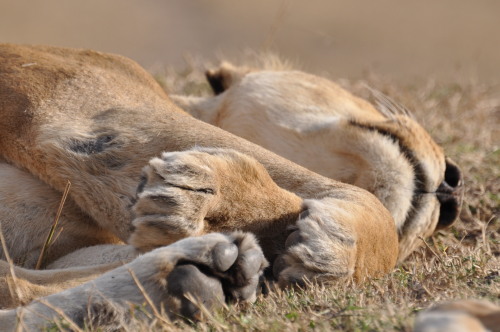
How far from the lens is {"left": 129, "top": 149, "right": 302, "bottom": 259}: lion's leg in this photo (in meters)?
2.39

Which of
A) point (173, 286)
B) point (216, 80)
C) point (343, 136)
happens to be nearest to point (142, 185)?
point (173, 286)

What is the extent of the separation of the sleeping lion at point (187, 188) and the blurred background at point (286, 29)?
25.2ft

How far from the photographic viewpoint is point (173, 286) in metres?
2.24

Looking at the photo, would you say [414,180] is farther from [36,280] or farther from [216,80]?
[36,280]

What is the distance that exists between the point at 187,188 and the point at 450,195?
1469 mm

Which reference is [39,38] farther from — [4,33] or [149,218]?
[149,218]

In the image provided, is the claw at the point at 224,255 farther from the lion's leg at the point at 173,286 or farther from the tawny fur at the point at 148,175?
the tawny fur at the point at 148,175

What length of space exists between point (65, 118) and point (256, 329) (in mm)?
1290

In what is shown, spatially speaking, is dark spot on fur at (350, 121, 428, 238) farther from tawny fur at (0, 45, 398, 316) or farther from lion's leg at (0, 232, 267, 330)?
lion's leg at (0, 232, 267, 330)

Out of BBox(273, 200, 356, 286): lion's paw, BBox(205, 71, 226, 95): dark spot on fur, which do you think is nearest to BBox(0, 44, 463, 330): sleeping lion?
BBox(273, 200, 356, 286): lion's paw

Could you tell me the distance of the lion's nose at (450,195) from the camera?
3459 mm

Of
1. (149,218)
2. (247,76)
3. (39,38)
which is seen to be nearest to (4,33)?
(39,38)

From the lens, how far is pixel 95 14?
1400 cm

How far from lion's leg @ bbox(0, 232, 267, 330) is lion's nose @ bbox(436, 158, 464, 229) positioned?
1.35 meters
